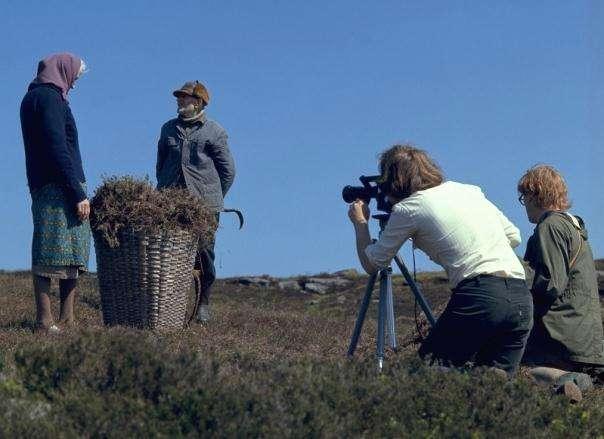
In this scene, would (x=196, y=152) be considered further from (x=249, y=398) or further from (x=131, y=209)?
(x=249, y=398)

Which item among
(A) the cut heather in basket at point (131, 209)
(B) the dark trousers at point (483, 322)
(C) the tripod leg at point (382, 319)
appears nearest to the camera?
(B) the dark trousers at point (483, 322)

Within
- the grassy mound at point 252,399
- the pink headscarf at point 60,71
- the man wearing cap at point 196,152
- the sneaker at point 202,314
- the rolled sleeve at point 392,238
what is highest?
the pink headscarf at point 60,71

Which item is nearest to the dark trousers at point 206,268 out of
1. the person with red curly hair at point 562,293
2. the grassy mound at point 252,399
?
the person with red curly hair at point 562,293

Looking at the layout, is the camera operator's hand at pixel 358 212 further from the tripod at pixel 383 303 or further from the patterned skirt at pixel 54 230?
the patterned skirt at pixel 54 230

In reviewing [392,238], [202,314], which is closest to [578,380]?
[392,238]

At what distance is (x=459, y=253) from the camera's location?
21.2 feet

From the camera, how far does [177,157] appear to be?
1005 cm

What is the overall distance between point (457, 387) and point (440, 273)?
1467cm

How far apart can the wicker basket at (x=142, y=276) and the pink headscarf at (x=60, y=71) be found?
1247 millimetres

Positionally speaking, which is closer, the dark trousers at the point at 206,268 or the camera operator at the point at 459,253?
the camera operator at the point at 459,253

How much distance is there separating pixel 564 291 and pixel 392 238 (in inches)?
65.8

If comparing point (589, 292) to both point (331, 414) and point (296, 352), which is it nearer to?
point (296, 352)

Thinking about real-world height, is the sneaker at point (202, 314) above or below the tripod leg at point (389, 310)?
below

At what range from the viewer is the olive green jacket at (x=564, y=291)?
7.37m
